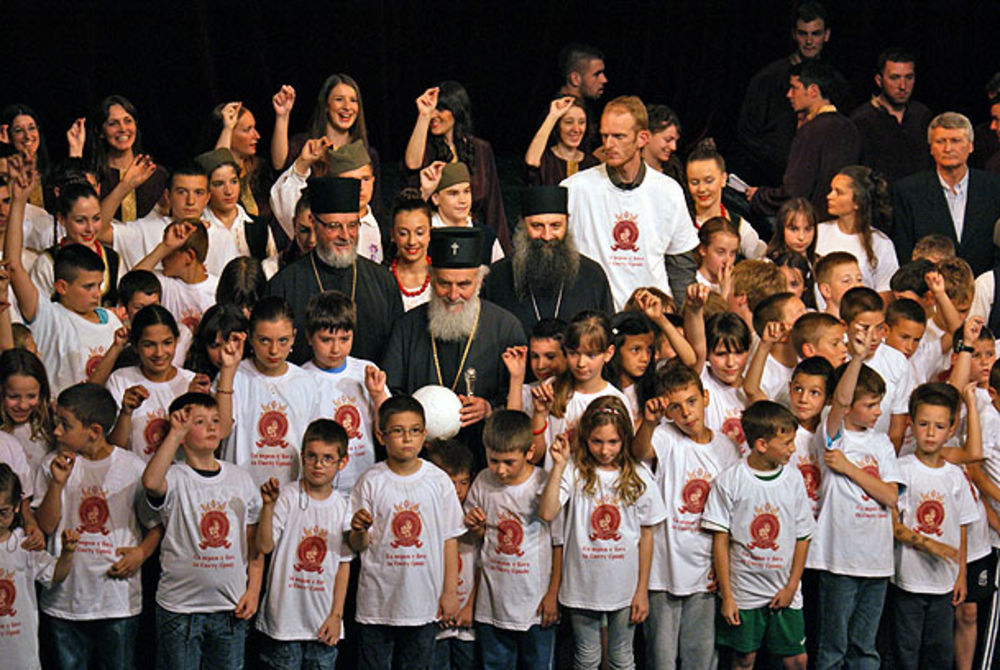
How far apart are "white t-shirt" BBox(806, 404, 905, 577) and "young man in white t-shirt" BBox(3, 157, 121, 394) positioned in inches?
119

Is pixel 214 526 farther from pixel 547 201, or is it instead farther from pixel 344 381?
pixel 547 201

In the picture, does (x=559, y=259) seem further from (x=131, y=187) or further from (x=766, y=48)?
(x=766, y=48)

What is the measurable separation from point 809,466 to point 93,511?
2.86 m

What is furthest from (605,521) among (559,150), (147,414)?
(559,150)

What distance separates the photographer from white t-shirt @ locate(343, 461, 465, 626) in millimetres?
5945

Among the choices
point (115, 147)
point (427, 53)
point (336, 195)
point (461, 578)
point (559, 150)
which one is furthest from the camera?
point (427, 53)

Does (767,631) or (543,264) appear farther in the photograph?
(543,264)

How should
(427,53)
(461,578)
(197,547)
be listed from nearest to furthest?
(197,547), (461,578), (427,53)

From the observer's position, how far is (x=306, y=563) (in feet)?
19.4

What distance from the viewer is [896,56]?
359 inches

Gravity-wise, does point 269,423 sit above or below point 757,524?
above

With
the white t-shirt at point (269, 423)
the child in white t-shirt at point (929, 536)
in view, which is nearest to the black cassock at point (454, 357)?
the white t-shirt at point (269, 423)

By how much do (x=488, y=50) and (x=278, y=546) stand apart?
5.29 meters

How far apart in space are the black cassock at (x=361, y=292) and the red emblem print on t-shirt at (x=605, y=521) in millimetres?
1313
